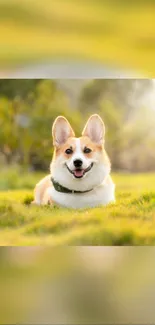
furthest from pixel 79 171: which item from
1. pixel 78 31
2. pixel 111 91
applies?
pixel 78 31

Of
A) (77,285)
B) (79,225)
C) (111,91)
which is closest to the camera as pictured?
(77,285)

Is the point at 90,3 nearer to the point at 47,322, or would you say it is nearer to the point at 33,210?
the point at 33,210

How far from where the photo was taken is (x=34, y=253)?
2.31 m

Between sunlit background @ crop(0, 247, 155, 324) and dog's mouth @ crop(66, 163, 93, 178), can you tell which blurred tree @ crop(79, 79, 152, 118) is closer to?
dog's mouth @ crop(66, 163, 93, 178)

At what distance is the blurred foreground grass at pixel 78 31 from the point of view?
92.8 inches

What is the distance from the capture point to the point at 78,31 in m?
2.37

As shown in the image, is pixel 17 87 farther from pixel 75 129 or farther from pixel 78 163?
pixel 78 163

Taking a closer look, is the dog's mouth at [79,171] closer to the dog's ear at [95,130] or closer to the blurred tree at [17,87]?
the dog's ear at [95,130]

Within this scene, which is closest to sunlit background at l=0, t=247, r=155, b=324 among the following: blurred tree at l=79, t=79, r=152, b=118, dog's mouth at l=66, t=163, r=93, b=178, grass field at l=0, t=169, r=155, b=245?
grass field at l=0, t=169, r=155, b=245

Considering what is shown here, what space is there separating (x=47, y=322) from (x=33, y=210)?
0.58 meters

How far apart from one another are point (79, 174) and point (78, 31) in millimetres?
619

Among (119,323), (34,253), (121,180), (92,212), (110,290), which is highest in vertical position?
(121,180)

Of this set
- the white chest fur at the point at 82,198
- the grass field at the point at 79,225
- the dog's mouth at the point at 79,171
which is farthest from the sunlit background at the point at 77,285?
the dog's mouth at the point at 79,171

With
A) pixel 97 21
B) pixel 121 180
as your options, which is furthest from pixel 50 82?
pixel 121 180
